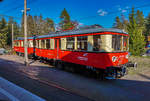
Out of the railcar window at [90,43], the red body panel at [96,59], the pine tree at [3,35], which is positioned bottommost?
the red body panel at [96,59]

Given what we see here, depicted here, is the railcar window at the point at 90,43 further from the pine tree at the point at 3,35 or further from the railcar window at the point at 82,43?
the pine tree at the point at 3,35

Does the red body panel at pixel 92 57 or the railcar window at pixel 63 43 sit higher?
the railcar window at pixel 63 43

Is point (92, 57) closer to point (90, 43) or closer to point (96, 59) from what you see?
point (96, 59)

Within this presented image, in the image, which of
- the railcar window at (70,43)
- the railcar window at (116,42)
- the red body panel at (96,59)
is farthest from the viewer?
the railcar window at (70,43)

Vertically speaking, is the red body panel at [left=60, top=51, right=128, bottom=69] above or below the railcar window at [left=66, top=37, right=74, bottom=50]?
below

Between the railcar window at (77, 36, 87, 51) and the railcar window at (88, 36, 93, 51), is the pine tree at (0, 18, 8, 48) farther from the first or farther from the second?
the railcar window at (88, 36, 93, 51)

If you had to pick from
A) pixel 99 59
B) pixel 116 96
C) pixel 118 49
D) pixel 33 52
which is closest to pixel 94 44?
pixel 99 59

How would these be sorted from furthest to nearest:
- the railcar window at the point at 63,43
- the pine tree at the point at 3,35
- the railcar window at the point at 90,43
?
the pine tree at the point at 3,35, the railcar window at the point at 63,43, the railcar window at the point at 90,43

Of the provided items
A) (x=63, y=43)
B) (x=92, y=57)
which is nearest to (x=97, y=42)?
(x=92, y=57)

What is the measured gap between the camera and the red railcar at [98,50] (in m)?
7.02

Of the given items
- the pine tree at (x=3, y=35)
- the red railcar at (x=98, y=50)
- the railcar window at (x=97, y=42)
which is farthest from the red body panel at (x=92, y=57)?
the pine tree at (x=3, y=35)

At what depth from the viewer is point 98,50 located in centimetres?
727

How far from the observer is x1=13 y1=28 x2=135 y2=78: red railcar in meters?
7.02

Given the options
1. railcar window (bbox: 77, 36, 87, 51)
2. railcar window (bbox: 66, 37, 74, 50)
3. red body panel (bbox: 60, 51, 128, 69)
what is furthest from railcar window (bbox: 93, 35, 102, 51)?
railcar window (bbox: 66, 37, 74, 50)
